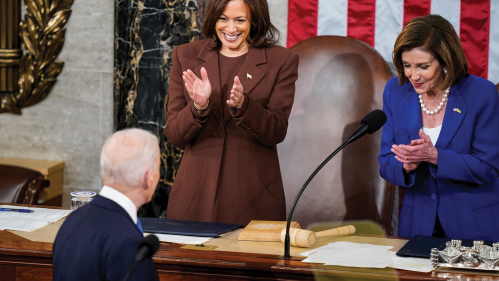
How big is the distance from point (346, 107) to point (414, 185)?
4.00 feet

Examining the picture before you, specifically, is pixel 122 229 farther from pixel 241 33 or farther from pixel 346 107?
pixel 346 107

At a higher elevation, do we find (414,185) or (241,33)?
(241,33)

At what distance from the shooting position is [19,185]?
3.60 meters

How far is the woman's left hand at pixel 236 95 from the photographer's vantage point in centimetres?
266

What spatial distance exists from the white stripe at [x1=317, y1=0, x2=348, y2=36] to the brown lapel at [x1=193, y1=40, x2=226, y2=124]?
148cm

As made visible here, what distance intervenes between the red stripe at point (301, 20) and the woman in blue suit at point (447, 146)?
1.47 m

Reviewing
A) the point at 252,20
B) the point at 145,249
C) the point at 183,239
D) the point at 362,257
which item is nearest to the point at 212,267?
the point at 183,239

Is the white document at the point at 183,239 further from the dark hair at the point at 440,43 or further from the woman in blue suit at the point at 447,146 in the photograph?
the dark hair at the point at 440,43

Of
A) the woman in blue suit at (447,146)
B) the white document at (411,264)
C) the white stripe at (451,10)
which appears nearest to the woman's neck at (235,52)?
the woman in blue suit at (447,146)

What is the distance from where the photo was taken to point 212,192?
9.73 ft

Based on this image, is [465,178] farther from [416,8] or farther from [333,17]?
[333,17]

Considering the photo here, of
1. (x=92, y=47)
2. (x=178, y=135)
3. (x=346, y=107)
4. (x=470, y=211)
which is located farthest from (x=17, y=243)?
(x=92, y=47)

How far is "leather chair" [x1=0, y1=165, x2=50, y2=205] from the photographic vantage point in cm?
356

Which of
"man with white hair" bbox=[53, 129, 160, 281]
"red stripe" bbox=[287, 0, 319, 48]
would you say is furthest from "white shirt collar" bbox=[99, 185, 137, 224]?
"red stripe" bbox=[287, 0, 319, 48]
